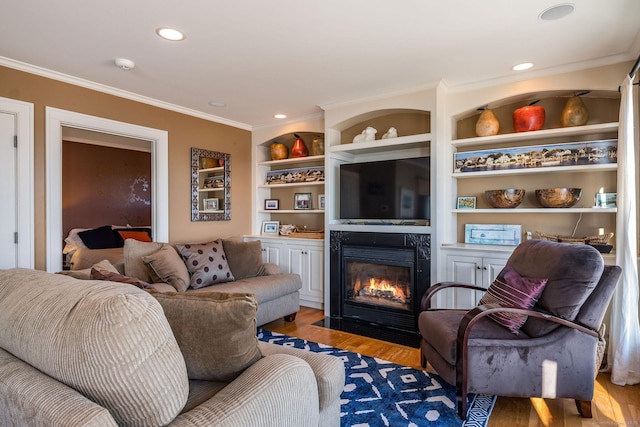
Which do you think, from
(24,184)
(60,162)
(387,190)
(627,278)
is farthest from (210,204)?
(627,278)

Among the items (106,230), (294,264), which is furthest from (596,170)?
(106,230)

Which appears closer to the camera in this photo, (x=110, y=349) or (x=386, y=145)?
(x=110, y=349)

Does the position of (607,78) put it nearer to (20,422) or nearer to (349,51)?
(349,51)

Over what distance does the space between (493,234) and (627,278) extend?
1153mm

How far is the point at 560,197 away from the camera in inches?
121

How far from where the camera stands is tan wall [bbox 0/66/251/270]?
10.1 feet

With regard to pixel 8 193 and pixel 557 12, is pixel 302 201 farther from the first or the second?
pixel 557 12

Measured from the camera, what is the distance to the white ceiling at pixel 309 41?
7.08ft

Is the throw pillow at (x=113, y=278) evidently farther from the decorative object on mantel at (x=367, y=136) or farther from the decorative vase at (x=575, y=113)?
the decorative vase at (x=575, y=113)

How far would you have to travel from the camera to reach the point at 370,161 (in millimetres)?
4227

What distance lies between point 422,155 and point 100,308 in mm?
3503

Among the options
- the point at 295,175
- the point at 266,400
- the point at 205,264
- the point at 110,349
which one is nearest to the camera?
the point at 110,349

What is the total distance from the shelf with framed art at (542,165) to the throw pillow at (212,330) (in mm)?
2826

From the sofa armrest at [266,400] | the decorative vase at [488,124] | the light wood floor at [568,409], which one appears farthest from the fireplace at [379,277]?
the sofa armrest at [266,400]
